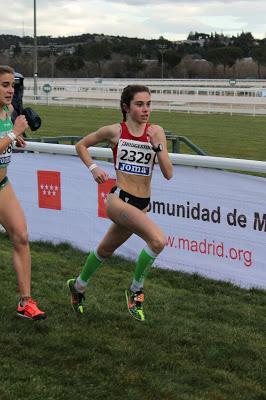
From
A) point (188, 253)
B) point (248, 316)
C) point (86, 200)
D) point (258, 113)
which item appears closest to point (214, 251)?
point (188, 253)

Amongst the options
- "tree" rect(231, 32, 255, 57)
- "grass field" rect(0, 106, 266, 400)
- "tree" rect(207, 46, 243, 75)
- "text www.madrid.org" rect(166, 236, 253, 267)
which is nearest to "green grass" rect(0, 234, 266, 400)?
"grass field" rect(0, 106, 266, 400)

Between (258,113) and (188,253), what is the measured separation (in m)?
29.3

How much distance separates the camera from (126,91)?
487cm

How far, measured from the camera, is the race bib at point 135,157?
4.83 m

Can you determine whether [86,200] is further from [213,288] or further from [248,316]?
[248,316]

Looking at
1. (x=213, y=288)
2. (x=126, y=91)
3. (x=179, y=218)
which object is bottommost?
(x=213, y=288)

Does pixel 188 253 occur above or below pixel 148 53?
below

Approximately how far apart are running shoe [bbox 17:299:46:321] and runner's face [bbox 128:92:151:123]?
1.62m

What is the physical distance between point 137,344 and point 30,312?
894 millimetres

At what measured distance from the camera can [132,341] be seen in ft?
15.0

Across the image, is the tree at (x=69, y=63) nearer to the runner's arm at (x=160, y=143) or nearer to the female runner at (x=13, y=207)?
the female runner at (x=13, y=207)

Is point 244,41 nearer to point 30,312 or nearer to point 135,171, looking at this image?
point 135,171

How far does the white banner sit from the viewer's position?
20.4ft

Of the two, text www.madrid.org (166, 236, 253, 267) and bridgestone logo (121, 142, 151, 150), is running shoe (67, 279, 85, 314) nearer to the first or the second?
bridgestone logo (121, 142, 151, 150)
